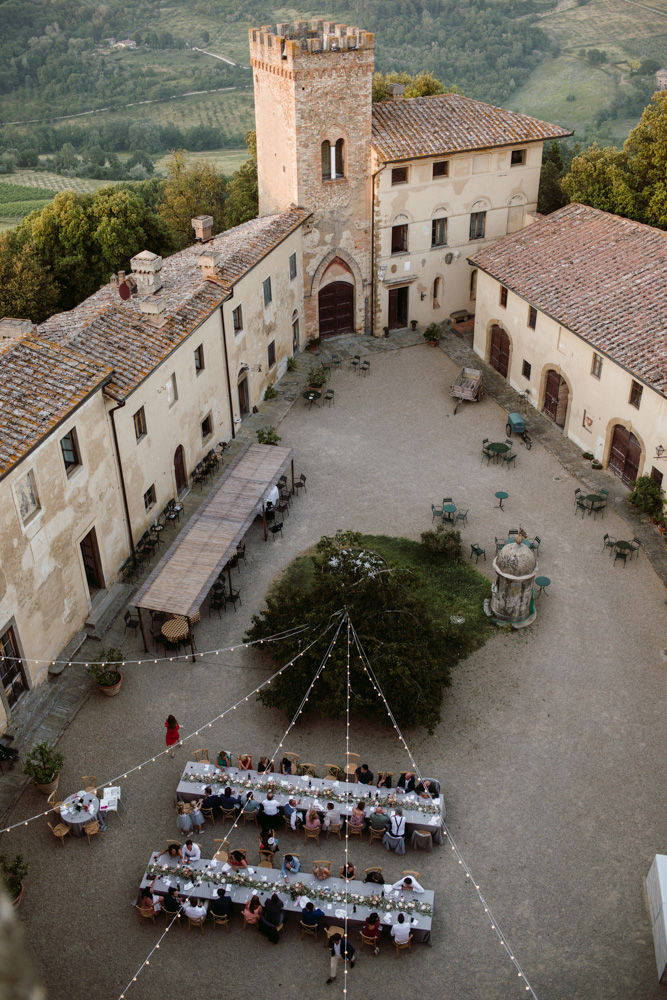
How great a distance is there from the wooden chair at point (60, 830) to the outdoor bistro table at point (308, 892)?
226 centimetres

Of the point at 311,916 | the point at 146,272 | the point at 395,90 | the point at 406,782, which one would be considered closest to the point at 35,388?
the point at 146,272

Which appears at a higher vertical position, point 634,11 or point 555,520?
point 634,11

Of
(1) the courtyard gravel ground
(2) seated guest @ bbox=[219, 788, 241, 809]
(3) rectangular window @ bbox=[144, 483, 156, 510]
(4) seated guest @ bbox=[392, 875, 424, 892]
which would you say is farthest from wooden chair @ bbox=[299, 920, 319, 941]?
(3) rectangular window @ bbox=[144, 483, 156, 510]

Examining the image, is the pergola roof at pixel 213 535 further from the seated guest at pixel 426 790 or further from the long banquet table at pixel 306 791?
the seated guest at pixel 426 790

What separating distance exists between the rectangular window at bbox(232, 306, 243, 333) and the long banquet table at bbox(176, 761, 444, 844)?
55.4ft

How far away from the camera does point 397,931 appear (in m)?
17.9

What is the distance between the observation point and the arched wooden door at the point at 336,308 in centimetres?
4050

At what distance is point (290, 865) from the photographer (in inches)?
749

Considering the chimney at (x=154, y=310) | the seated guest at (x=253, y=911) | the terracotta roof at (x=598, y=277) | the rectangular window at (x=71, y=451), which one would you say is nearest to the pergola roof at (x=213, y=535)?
the rectangular window at (x=71, y=451)

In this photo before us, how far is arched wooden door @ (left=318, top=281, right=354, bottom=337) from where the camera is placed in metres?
40.5

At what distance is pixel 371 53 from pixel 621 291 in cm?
1373

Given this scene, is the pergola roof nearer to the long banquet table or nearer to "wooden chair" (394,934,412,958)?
the long banquet table

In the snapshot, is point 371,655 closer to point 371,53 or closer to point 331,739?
point 331,739

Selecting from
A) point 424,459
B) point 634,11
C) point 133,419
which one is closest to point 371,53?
point 424,459
